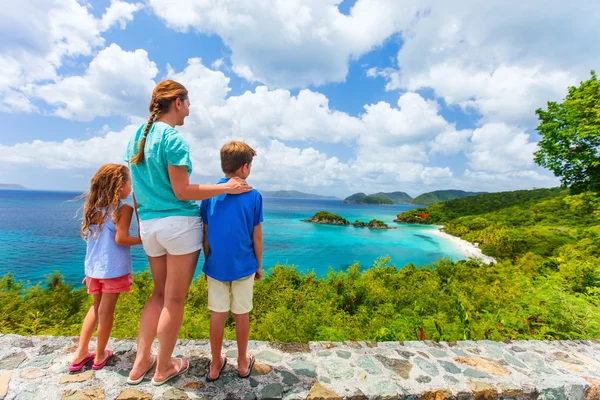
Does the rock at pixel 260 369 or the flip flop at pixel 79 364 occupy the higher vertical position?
the flip flop at pixel 79 364

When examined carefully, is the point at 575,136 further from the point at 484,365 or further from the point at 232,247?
the point at 232,247

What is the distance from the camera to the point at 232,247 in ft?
6.56

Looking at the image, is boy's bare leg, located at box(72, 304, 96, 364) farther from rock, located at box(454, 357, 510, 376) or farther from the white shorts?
rock, located at box(454, 357, 510, 376)

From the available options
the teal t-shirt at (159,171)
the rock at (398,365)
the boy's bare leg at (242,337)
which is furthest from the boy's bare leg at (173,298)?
the rock at (398,365)

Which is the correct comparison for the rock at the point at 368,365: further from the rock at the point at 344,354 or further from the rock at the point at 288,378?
the rock at the point at 288,378

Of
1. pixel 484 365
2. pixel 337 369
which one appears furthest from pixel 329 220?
pixel 337 369

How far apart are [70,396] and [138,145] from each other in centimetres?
194

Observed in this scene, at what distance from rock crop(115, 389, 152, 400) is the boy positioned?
46 centimetres

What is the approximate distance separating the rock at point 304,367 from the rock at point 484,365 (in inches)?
62.3

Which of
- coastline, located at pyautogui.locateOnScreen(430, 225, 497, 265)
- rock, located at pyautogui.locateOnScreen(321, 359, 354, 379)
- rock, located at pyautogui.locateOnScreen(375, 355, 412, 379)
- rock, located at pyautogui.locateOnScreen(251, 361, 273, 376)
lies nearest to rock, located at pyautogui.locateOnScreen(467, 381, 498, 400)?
rock, located at pyautogui.locateOnScreen(375, 355, 412, 379)

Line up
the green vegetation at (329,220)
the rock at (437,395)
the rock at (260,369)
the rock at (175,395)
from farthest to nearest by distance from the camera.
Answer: the green vegetation at (329,220) < the rock at (260,369) < the rock at (437,395) < the rock at (175,395)

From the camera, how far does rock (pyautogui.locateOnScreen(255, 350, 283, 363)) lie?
2566 mm

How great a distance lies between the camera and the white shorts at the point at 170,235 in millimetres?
1847

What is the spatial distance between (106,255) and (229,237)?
1.20 metres
